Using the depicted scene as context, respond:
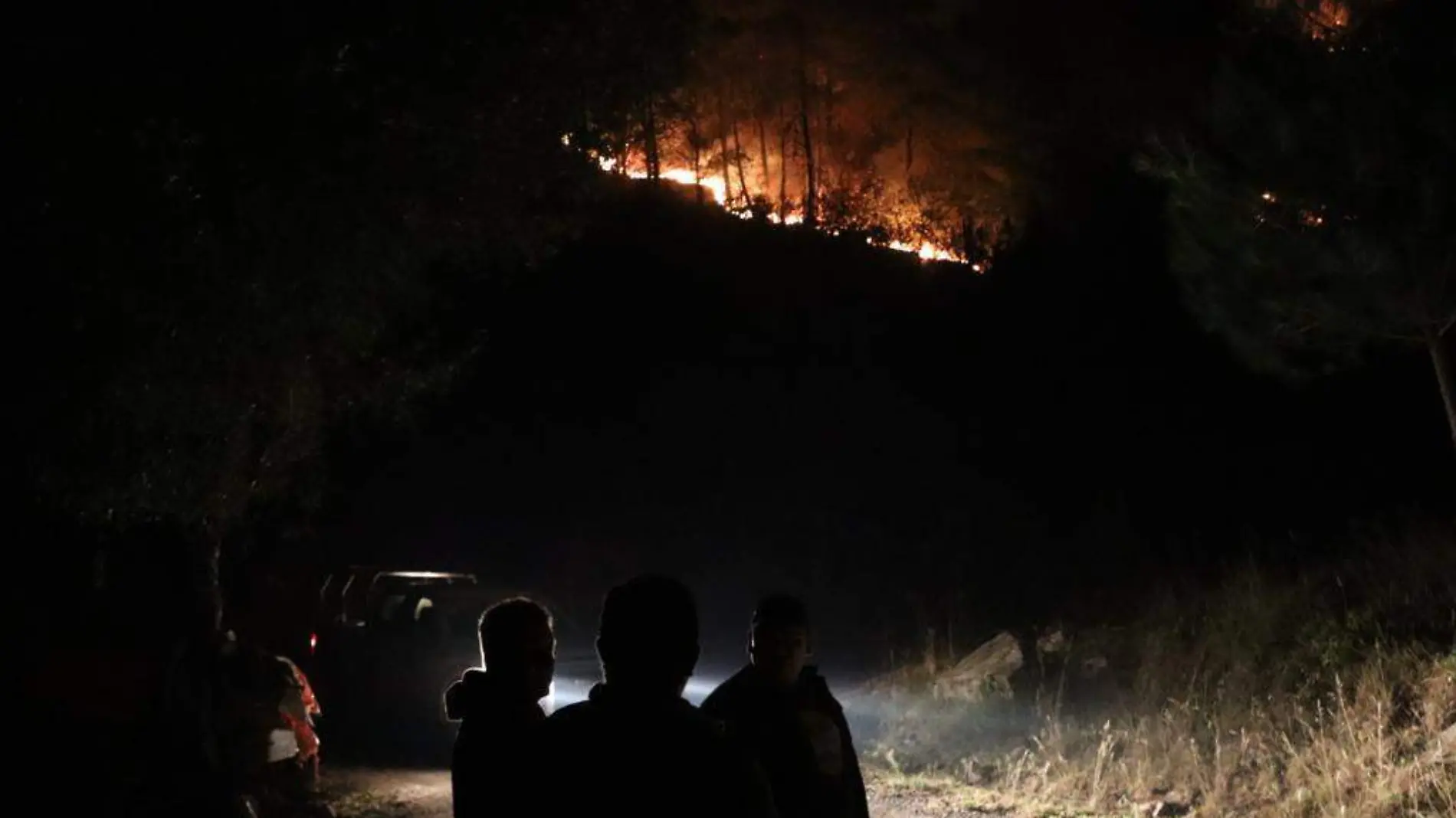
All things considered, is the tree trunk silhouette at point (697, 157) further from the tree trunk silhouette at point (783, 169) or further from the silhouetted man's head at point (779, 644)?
the silhouetted man's head at point (779, 644)

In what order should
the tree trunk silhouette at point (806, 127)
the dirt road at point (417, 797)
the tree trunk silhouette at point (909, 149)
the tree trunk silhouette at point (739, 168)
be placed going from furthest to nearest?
the tree trunk silhouette at point (739, 168) → the tree trunk silhouette at point (806, 127) → the tree trunk silhouette at point (909, 149) → the dirt road at point (417, 797)

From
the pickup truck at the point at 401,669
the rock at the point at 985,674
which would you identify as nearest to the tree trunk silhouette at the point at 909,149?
the rock at the point at 985,674

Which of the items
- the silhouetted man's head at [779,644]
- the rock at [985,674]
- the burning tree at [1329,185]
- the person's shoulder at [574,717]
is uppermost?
the burning tree at [1329,185]

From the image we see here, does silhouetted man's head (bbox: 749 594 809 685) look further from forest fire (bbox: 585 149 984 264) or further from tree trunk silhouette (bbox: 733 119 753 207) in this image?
tree trunk silhouette (bbox: 733 119 753 207)

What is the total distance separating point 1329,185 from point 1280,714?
4.39 meters

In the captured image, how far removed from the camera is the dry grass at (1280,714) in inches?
325

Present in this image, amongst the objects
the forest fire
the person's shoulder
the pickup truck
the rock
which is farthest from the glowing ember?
the person's shoulder

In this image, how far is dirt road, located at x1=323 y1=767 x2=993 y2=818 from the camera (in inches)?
389

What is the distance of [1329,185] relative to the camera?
1093cm

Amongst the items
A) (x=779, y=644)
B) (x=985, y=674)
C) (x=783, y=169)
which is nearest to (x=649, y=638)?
(x=779, y=644)

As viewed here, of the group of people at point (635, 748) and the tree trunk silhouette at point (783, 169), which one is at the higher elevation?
the tree trunk silhouette at point (783, 169)

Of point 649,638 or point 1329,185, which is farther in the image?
point 1329,185

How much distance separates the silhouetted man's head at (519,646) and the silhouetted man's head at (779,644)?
716 millimetres

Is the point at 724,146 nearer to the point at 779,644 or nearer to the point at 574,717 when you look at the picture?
the point at 779,644
